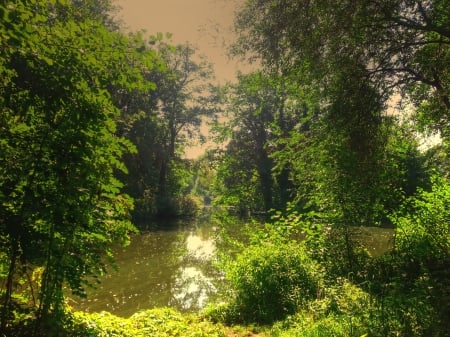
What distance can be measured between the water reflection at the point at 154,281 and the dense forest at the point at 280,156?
289 cm

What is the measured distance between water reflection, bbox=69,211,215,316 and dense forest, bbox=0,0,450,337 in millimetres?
2892

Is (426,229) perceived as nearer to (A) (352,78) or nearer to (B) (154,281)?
(A) (352,78)

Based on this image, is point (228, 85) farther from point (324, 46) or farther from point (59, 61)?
point (59, 61)

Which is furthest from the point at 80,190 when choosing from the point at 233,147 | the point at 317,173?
the point at 233,147

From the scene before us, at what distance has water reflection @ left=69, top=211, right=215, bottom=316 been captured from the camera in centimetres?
1180

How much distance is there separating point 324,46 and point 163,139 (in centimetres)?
4343

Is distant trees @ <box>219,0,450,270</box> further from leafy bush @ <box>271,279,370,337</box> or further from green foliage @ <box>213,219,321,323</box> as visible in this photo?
leafy bush @ <box>271,279,370,337</box>

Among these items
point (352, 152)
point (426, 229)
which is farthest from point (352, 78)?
point (426, 229)

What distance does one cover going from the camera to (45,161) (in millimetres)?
4164

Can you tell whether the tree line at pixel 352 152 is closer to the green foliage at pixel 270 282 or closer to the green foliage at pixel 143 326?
the green foliage at pixel 270 282

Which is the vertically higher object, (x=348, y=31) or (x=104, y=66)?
(x=348, y=31)

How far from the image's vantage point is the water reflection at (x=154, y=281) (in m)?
11.8

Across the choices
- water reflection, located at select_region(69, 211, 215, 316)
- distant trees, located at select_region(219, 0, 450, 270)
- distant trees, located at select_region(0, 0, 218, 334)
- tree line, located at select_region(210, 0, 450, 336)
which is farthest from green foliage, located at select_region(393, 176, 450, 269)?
distant trees, located at select_region(0, 0, 218, 334)

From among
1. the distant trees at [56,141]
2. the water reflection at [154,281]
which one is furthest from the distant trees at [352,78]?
the water reflection at [154,281]
